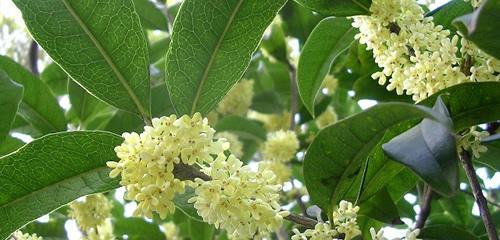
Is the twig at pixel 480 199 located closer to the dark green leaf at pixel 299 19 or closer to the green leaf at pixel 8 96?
the green leaf at pixel 8 96

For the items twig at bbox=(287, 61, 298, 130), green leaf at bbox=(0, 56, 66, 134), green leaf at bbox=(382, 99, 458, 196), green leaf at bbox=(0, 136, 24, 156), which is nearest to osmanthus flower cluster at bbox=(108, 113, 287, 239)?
green leaf at bbox=(382, 99, 458, 196)

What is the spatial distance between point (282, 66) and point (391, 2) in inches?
76.7

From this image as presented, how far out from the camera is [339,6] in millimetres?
1646

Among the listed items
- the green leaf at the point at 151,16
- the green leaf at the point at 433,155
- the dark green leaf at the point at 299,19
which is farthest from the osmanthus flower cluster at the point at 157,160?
the green leaf at the point at 151,16

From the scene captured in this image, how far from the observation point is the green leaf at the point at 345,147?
44.6 inches

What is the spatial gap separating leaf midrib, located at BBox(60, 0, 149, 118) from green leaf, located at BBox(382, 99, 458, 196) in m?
0.62

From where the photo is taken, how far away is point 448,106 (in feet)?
4.26

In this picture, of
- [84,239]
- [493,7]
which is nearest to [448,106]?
[493,7]

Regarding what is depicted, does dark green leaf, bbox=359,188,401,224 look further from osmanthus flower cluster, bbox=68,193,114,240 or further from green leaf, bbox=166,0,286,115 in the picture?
osmanthus flower cluster, bbox=68,193,114,240

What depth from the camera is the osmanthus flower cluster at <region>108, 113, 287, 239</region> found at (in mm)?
1258

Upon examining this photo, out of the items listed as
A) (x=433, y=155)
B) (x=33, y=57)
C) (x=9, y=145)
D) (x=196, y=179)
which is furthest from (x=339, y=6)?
(x=33, y=57)

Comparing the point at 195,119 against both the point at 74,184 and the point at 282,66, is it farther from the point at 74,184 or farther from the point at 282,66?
the point at 282,66

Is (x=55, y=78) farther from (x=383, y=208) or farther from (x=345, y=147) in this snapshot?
(x=345, y=147)

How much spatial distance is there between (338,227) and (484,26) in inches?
19.8
